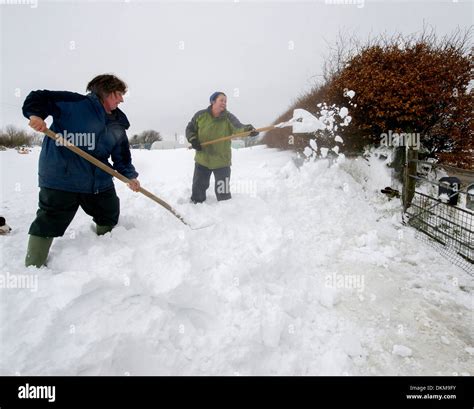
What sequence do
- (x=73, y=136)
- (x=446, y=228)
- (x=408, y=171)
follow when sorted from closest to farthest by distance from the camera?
1. (x=73, y=136)
2. (x=446, y=228)
3. (x=408, y=171)

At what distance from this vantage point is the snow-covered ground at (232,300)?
192 centimetres

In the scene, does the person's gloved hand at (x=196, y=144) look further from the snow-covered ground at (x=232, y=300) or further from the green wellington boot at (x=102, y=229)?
the green wellington boot at (x=102, y=229)

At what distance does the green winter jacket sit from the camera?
411cm

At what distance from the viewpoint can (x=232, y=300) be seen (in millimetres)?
2459

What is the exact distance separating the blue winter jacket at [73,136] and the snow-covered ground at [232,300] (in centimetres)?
65

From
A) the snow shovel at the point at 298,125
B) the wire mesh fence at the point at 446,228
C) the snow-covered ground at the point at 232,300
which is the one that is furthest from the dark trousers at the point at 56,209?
the wire mesh fence at the point at 446,228

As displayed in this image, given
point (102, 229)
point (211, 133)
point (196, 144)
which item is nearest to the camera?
point (102, 229)

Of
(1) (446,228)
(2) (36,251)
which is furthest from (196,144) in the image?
(1) (446,228)

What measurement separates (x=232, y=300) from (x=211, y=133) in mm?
2559

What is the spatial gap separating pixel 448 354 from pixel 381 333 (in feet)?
1.49

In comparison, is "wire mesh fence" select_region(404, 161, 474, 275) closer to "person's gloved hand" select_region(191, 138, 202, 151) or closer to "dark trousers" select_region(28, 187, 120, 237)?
"person's gloved hand" select_region(191, 138, 202, 151)

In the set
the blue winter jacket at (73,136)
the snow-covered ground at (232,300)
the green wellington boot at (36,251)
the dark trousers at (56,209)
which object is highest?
the blue winter jacket at (73,136)

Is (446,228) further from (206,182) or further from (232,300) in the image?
(206,182)

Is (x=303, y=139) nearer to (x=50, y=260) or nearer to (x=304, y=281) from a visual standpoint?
(x=304, y=281)
